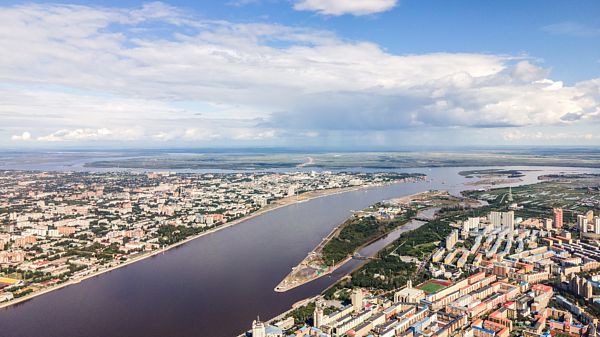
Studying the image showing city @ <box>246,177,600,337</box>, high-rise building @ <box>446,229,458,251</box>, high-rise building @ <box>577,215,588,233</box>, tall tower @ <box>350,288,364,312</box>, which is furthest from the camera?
high-rise building @ <box>577,215,588,233</box>

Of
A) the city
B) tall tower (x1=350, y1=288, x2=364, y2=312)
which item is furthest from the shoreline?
tall tower (x1=350, y1=288, x2=364, y2=312)

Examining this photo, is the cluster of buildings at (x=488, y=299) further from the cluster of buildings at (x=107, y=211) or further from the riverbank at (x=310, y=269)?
the cluster of buildings at (x=107, y=211)

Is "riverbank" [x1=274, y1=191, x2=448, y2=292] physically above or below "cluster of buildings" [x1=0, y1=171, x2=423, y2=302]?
below

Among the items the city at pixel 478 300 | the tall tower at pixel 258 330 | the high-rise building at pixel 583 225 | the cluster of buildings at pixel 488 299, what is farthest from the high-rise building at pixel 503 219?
the tall tower at pixel 258 330

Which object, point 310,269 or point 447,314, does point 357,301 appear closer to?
point 447,314

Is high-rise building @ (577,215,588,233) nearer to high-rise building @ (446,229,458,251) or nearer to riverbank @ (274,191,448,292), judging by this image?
high-rise building @ (446,229,458,251)
